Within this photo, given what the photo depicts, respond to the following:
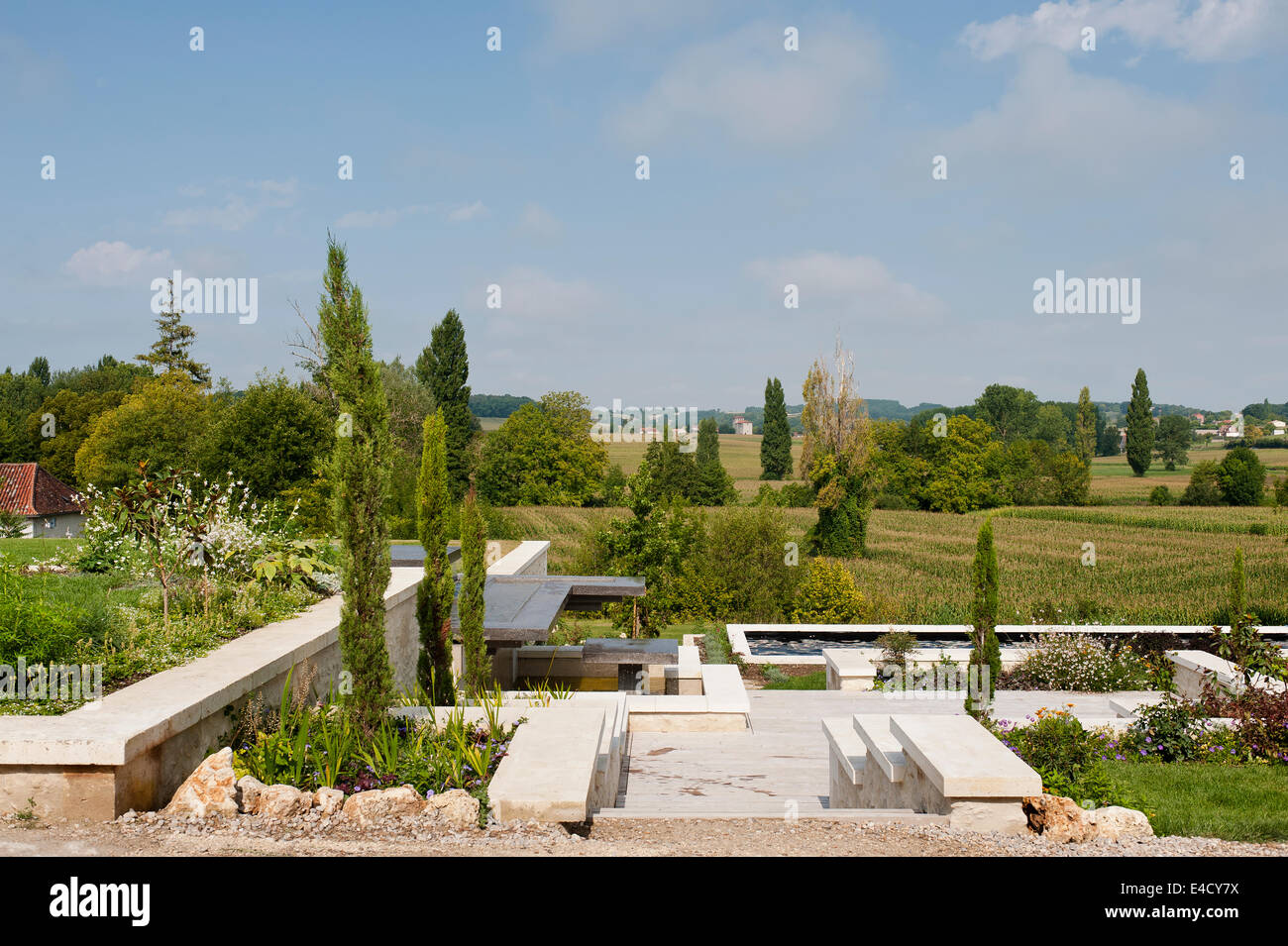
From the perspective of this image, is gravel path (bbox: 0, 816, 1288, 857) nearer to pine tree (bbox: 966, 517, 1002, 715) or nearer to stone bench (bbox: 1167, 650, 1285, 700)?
stone bench (bbox: 1167, 650, 1285, 700)

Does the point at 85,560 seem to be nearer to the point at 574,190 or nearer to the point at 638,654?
the point at 638,654

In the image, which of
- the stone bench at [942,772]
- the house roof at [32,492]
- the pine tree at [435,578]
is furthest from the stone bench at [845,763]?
the house roof at [32,492]

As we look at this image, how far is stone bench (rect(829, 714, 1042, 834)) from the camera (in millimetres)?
4113

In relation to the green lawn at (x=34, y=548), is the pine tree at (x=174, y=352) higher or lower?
higher

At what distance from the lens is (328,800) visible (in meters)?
4.24

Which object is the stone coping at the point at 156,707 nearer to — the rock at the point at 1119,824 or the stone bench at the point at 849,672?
the rock at the point at 1119,824

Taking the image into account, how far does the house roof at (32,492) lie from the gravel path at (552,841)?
117 ft

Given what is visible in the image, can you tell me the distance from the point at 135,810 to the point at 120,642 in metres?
2.08

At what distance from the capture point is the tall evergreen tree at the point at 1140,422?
60.9 meters

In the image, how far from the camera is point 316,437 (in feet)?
79.5

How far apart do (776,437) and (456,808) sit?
55.1m

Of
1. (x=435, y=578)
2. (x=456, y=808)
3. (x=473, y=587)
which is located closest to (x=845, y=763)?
(x=456, y=808)

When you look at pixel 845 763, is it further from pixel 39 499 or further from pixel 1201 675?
pixel 39 499
